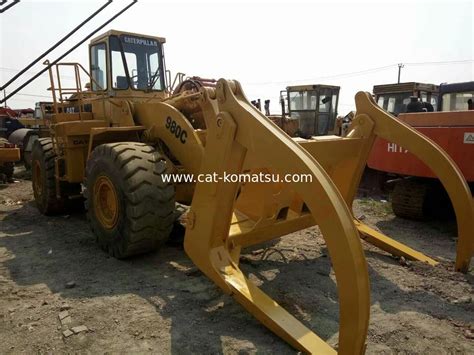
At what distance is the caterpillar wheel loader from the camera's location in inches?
93.3

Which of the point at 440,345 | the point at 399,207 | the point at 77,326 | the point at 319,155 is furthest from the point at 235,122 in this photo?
the point at 399,207

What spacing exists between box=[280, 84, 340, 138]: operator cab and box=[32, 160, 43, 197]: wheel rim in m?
9.27

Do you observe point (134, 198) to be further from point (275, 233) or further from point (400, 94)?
point (400, 94)

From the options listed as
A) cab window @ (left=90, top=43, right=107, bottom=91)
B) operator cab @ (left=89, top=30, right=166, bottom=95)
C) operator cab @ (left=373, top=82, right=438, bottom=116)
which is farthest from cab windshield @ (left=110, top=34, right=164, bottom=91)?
operator cab @ (left=373, top=82, right=438, bottom=116)

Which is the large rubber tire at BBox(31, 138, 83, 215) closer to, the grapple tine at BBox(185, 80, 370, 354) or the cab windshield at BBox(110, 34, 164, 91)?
the cab windshield at BBox(110, 34, 164, 91)

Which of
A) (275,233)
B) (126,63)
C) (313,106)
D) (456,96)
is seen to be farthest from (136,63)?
(313,106)

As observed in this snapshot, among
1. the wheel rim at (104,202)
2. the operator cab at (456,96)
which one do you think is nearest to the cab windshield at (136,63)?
the wheel rim at (104,202)

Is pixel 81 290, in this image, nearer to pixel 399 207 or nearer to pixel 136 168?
pixel 136 168

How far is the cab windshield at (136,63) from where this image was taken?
18.2 ft

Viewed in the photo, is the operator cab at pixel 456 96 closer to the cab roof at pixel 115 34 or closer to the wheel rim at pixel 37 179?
the cab roof at pixel 115 34

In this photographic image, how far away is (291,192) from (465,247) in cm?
165

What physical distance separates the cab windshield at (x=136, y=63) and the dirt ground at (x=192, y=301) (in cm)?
223

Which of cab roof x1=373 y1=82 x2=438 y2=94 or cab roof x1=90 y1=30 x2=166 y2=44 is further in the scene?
cab roof x1=373 y1=82 x2=438 y2=94

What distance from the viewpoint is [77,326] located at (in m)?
2.95
